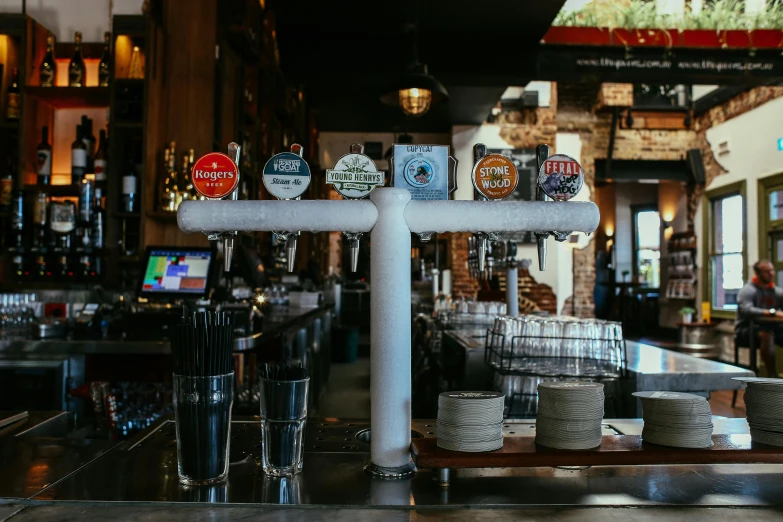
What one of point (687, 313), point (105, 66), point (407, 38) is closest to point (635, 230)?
point (687, 313)

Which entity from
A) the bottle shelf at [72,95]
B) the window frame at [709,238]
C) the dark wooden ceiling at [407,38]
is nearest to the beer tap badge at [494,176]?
the bottle shelf at [72,95]

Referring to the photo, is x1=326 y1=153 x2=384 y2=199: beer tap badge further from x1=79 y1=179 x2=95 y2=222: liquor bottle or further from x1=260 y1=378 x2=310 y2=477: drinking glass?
x1=79 y1=179 x2=95 y2=222: liquor bottle

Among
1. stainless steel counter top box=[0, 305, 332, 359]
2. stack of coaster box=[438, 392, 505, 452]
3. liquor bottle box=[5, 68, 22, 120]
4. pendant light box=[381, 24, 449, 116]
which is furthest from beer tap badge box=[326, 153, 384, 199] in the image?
liquor bottle box=[5, 68, 22, 120]

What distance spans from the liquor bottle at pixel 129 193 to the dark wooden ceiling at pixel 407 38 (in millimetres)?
2318

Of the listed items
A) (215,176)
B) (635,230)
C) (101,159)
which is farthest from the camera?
(635,230)

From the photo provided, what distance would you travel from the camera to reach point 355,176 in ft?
3.72

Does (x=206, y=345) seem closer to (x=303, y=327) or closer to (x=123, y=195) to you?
(x=303, y=327)

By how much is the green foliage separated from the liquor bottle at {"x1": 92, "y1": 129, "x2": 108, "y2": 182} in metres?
4.52

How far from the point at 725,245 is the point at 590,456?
9.40 metres

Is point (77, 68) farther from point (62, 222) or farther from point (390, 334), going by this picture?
point (390, 334)

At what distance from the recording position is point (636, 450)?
41.1 inches

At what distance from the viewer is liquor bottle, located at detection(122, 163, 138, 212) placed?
4172 mm

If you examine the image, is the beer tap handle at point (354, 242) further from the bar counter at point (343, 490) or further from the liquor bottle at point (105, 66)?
the liquor bottle at point (105, 66)

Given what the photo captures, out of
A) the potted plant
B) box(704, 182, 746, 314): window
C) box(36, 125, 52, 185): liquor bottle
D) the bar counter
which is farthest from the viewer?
the potted plant
